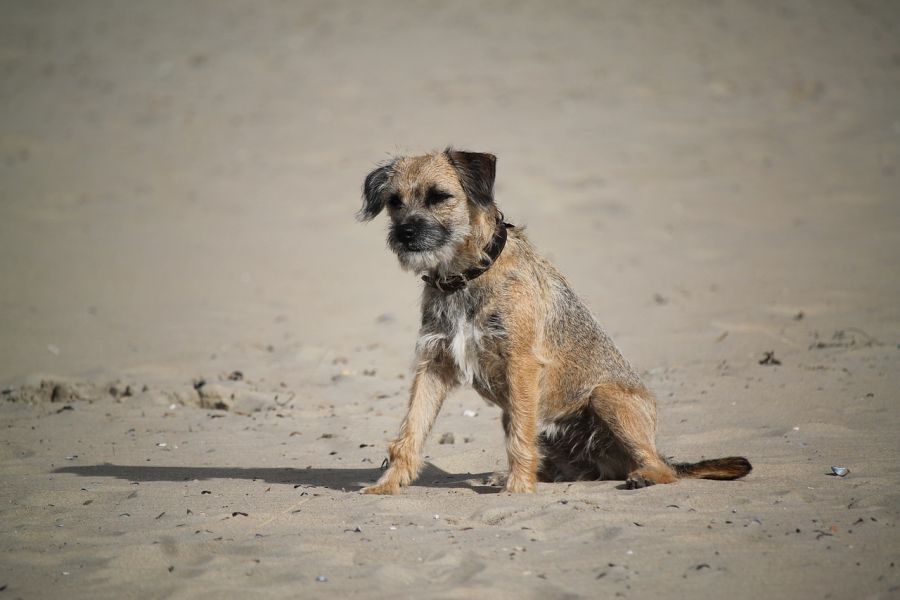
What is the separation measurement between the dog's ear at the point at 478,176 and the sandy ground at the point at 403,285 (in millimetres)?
1791

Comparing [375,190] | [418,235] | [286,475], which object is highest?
[375,190]

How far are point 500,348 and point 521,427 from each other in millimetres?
485

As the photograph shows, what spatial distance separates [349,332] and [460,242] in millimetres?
5731

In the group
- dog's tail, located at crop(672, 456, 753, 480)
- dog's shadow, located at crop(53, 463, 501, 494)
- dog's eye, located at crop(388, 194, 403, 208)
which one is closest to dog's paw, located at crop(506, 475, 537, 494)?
dog's shadow, located at crop(53, 463, 501, 494)

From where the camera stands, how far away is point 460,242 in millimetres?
5805

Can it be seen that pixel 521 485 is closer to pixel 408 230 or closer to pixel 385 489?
pixel 385 489

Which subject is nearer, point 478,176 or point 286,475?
point 478,176

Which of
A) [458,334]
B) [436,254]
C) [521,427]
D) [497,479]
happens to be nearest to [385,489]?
[497,479]

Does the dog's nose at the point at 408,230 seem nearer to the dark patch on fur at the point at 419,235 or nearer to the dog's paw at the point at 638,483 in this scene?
Answer: the dark patch on fur at the point at 419,235

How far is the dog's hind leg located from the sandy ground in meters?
0.19

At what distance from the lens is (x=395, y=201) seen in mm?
6074

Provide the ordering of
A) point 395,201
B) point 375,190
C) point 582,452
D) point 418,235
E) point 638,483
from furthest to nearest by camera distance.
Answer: point 375,190 < point 582,452 < point 395,201 < point 418,235 < point 638,483

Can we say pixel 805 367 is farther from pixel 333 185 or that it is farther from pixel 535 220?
pixel 333 185

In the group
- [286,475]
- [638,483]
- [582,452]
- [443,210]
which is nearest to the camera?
[638,483]
